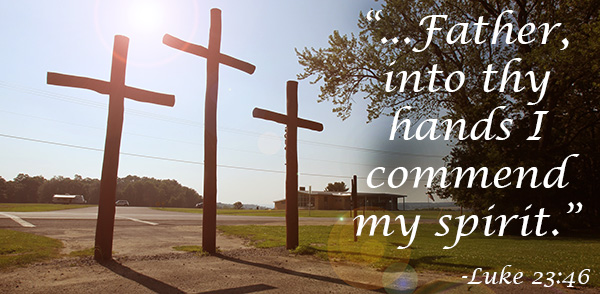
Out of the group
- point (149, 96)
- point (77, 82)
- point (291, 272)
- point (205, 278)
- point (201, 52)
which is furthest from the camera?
point (201, 52)

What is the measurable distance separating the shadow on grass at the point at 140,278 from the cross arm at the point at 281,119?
5.27m

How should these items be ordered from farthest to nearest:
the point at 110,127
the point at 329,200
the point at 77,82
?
the point at 329,200, the point at 110,127, the point at 77,82

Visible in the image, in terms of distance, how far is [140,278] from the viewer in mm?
6379

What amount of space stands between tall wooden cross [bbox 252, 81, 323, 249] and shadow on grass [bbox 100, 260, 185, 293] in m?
4.85

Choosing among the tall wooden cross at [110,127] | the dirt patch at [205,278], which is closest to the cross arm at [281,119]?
the tall wooden cross at [110,127]

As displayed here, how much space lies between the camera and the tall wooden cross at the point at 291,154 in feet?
36.4

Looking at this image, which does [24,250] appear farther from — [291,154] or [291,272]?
[291,154]

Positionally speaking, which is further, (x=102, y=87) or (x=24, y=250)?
(x=24, y=250)

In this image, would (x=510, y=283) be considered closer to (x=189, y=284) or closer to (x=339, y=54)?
(x=189, y=284)

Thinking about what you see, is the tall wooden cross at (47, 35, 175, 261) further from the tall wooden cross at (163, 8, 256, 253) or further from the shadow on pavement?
the shadow on pavement

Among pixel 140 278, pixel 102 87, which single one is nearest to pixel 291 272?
pixel 140 278

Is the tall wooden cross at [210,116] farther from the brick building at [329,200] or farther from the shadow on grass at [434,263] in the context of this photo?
the brick building at [329,200]

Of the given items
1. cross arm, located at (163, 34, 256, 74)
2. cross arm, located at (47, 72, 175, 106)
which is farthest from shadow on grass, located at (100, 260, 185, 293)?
cross arm, located at (163, 34, 256, 74)

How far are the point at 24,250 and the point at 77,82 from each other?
4162mm
